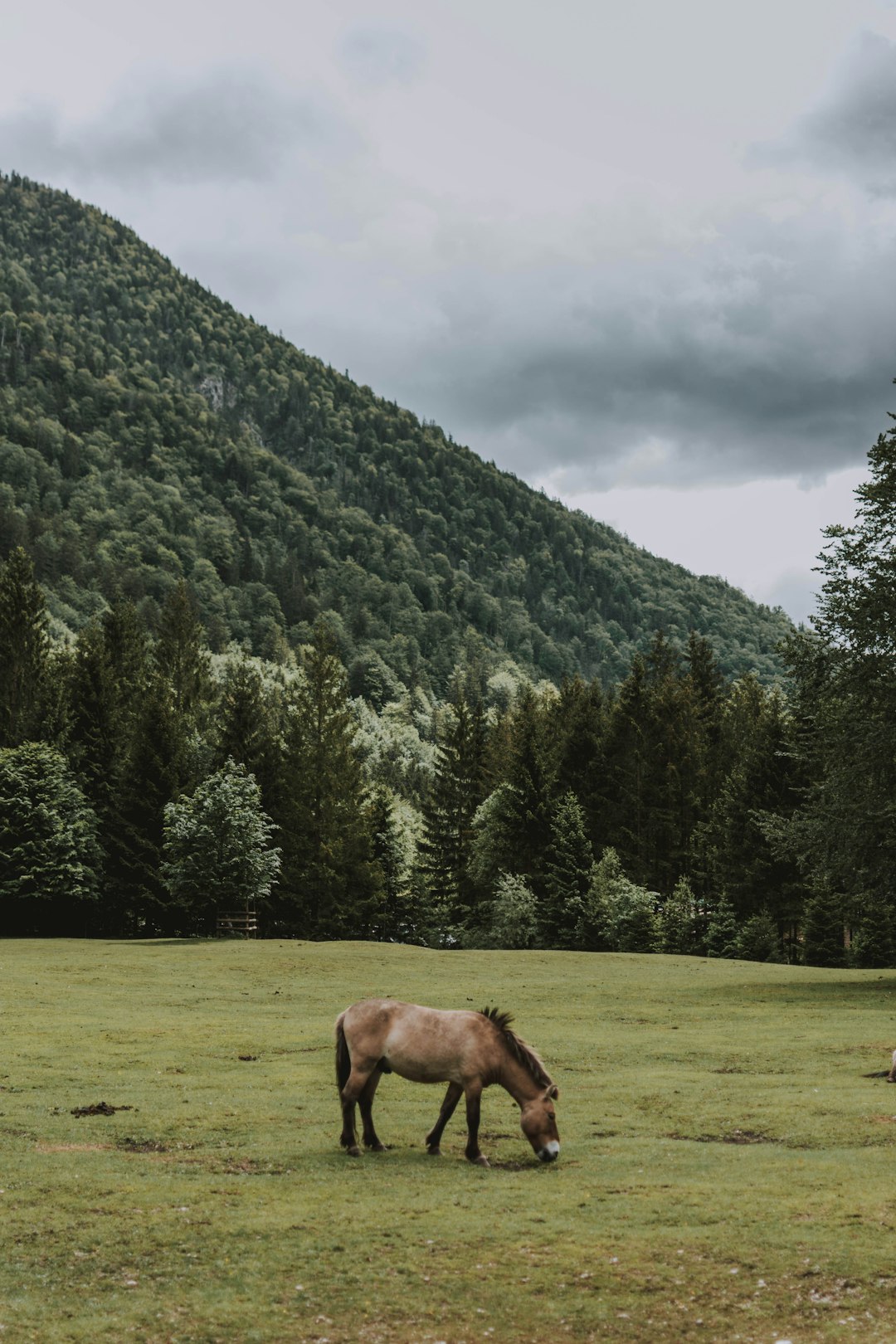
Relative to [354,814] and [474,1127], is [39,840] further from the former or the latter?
[474,1127]

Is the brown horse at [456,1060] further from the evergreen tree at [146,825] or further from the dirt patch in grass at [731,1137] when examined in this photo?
the evergreen tree at [146,825]

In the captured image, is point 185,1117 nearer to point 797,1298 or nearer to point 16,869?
point 797,1298

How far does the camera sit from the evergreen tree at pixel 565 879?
7456 centimetres

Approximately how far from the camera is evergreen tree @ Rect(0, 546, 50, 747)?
8106 cm

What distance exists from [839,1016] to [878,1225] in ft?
69.2

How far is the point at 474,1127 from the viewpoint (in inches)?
589

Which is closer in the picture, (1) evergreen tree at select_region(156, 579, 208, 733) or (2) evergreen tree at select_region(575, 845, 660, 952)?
(2) evergreen tree at select_region(575, 845, 660, 952)

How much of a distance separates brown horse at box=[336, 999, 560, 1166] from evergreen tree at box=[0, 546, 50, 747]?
7007cm

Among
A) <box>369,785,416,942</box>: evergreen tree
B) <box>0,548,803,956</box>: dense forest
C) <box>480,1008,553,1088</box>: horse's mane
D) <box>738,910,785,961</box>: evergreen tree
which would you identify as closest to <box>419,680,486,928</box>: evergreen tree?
<box>0,548,803,956</box>: dense forest

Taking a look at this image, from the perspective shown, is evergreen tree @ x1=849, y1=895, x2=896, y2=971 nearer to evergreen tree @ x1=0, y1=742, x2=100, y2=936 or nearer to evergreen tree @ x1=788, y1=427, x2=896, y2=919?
evergreen tree @ x1=788, y1=427, x2=896, y2=919

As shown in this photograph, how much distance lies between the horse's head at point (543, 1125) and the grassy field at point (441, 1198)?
393 mm

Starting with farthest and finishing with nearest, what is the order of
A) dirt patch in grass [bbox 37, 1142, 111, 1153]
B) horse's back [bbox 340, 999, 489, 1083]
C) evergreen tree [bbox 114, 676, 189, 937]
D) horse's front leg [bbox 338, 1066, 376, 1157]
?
evergreen tree [bbox 114, 676, 189, 937]
dirt patch in grass [bbox 37, 1142, 111, 1153]
horse's front leg [bbox 338, 1066, 376, 1157]
horse's back [bbox 340, 999, 489, 1083]

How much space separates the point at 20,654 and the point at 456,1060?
76672 millimetres

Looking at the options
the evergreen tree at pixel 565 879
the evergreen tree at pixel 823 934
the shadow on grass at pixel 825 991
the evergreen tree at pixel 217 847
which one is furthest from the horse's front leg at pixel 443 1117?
the evergreen tree at pixel 565 879
